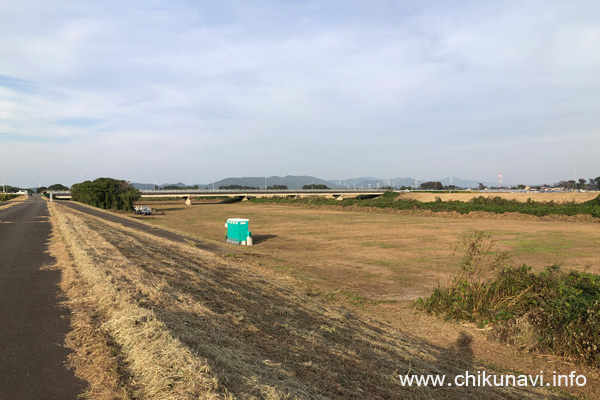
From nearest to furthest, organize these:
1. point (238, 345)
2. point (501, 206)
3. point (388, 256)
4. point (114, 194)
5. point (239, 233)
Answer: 1. point (238, 345)
2. point (388, 256)
3. point (239, 233)
4. point (501, 206)
5. point (114, 194)

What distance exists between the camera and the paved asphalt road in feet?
14.9

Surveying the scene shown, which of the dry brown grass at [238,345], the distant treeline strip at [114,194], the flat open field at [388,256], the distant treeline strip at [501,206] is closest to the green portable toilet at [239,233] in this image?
the flat open field at [388,256]

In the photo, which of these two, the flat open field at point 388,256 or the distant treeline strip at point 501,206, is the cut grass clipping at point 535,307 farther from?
the distant treeline strip at point 501,206

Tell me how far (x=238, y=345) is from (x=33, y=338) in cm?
359

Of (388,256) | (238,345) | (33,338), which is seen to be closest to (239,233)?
(388,256)

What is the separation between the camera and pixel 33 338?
20.1ft

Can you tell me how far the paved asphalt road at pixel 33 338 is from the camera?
4543 millimetres

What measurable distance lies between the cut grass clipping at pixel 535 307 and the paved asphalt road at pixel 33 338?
29.3 ft

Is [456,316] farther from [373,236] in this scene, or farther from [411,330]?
[373,236]

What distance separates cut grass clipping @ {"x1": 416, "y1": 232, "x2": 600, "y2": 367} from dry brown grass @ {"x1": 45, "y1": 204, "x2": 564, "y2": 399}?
171 centimetres

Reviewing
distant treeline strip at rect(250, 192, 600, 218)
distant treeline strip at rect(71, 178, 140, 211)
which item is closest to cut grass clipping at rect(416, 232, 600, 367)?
distant treeline strip at rect(250, 192, 600, 218)

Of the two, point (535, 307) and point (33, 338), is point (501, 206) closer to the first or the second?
point (535, 307)

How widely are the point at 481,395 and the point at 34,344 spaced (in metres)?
7.23

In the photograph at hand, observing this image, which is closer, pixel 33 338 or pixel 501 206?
pixel 33 338
